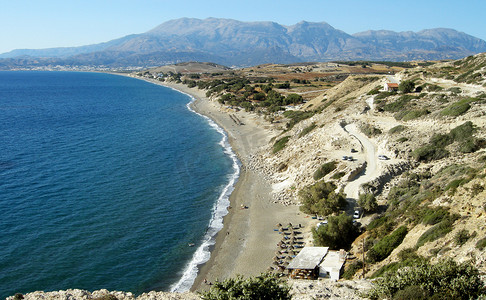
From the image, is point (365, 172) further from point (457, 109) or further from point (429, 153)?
point (457, 109)

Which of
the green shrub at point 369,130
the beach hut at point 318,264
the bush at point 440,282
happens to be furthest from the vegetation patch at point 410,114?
the bush at point 440,282

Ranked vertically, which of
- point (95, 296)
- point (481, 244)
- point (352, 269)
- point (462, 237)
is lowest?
point (95, 296)

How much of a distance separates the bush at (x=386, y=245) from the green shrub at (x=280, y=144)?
32612 mm

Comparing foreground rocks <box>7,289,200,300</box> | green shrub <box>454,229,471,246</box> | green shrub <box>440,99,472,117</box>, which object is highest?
green shrub <box>440,99,472,117</box>

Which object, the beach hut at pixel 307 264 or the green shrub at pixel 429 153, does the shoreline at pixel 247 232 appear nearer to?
the beach hut at pixel 307 264

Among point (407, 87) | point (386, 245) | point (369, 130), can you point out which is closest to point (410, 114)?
point (369, 130)

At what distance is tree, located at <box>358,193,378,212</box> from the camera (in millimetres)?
31078

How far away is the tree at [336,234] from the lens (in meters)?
27.6

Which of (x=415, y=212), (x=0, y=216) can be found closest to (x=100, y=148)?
(x=0, y=216)

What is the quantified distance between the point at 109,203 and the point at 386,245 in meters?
28.1

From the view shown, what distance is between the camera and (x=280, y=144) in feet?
187

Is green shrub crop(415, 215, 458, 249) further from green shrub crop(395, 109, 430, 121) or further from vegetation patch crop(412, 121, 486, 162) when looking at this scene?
green shrub crop(395, 109, 430, 121)

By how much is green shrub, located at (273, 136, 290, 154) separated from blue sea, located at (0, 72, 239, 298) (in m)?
6.42

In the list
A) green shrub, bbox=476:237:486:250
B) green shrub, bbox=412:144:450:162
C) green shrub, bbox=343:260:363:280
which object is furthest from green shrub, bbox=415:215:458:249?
green shrub, bbox=412:144:450:162
